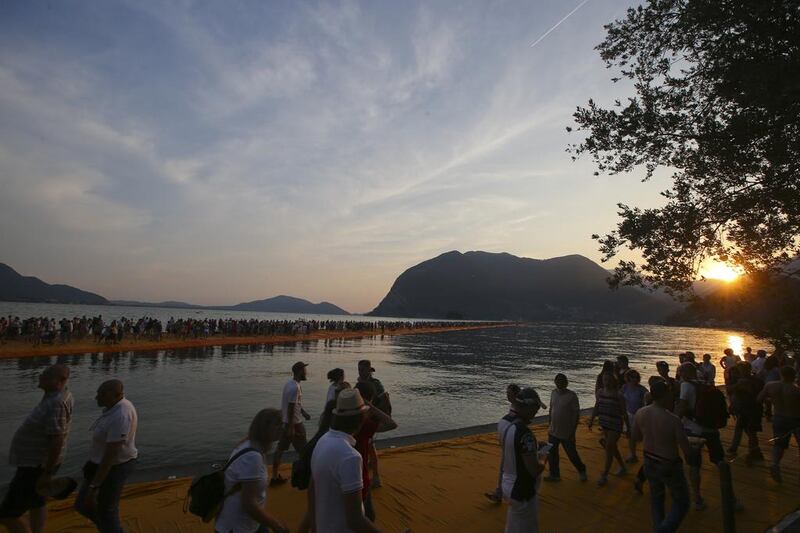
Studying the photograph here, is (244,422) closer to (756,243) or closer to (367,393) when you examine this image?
(367,393)

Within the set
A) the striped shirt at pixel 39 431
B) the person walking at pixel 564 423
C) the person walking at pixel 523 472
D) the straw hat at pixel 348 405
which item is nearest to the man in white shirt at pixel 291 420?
the striped shirt at pixel 39 431

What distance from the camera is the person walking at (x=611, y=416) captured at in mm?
6969

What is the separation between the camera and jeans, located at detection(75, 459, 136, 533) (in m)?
3.80

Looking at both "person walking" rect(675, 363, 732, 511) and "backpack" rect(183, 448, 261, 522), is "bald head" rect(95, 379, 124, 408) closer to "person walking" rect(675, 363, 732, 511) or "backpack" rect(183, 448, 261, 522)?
"backpack" rect(183, 448, 261, 522)

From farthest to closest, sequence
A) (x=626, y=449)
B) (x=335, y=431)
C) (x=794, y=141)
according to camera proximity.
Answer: (x=626, y=449)
(x=794, y=141)
(x=335, y=431)

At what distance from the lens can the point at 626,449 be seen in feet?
29.6

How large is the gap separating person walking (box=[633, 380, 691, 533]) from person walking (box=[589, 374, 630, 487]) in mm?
2186

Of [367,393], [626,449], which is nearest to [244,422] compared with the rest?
[367,393]

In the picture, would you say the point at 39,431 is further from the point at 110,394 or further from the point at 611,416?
the point at 611,416

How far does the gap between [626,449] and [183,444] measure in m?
9.87

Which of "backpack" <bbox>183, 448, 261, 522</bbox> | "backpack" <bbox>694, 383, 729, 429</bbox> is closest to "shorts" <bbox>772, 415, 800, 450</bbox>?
"backpack" <bbox>694, 383, 729, 429</bbox>

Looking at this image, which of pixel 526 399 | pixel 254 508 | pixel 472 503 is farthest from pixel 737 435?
pixel 254 508

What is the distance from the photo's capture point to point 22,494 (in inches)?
147

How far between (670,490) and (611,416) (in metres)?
2.58
